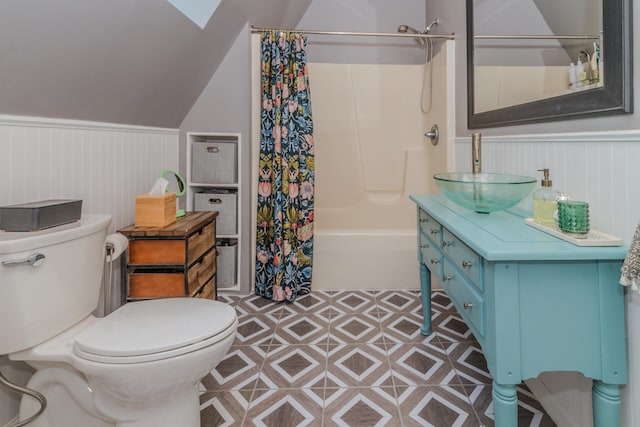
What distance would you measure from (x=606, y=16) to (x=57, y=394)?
198 centimetres

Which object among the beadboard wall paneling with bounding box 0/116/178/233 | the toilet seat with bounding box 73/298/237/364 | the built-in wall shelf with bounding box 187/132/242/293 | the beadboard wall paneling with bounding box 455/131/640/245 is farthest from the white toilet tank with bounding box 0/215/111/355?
the beadboard wall paneling with bounding box 455/131/640/245

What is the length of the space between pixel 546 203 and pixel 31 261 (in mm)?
1542

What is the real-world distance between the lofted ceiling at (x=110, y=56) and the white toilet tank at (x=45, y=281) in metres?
0.47

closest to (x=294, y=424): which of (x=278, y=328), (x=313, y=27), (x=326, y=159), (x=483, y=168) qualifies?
(x=278, y=328)

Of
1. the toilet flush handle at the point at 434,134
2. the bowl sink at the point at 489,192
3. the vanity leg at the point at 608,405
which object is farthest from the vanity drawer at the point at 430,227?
the toilet flush handle at the point at 434,134

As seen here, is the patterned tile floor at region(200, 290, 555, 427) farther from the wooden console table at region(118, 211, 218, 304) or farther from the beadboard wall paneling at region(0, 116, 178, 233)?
the beadboard wall paneling at region(0, 116, 178, 233)

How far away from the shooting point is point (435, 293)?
8.21 ft

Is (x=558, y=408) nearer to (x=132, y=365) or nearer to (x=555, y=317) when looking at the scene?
(x=555, y=317)

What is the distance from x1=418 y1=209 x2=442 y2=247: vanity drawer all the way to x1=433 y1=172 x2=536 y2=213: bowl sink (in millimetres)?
139

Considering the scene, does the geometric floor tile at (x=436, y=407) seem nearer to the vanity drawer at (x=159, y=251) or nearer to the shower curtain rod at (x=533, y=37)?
the vanity drawer at (x=159, y=251)

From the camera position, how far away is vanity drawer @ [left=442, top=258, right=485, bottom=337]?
1.02m

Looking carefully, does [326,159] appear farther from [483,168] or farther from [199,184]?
[483,168]

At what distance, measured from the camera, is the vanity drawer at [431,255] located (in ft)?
4.90

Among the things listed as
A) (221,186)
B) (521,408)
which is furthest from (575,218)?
(221,186)
